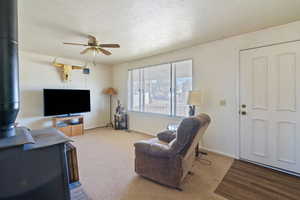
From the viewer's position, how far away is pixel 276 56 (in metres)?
2.44

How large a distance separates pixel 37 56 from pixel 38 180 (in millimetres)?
4124

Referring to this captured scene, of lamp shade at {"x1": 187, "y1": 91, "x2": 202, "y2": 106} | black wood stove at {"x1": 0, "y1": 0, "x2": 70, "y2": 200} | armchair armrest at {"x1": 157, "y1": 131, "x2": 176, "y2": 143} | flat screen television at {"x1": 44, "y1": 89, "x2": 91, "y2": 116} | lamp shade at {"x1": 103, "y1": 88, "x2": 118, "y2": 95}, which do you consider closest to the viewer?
black wood stove at {"x1": 0, "y1": 0, "x2": 70, "y2": 200}

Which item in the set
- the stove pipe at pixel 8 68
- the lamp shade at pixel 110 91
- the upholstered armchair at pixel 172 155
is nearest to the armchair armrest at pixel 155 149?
the upholstered armchair at pixel 172 155

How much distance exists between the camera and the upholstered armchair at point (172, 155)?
6.04 feet

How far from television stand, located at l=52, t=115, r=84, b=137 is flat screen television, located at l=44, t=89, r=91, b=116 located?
18cm

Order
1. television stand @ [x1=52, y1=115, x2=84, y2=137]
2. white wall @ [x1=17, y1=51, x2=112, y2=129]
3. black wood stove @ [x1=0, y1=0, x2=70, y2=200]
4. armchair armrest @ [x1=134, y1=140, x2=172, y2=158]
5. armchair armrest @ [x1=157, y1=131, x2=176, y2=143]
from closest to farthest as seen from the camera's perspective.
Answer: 1. black wood stove @ [x1=0, y1=0, x2=70, y2=200]
2. armchair armrest @ [x1=134, y1=140, x2=172, y2=158]
3. armchair armrest @ [x1=157, y1=131, x2=176, y2=143]
4. white wall @ [x1=17, y1=51, x2=112, y2=129]
5. television stand @ [x1=52, y1=115, x2=84, y2=137]

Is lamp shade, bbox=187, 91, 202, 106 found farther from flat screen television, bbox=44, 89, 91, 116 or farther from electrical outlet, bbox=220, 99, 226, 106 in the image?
flat screen television, bbox=44, 89, 91, 116

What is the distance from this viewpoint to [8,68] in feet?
3.92

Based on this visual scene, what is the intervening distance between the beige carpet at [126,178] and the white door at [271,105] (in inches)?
25.5

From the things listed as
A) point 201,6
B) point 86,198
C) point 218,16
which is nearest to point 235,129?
point 218,16

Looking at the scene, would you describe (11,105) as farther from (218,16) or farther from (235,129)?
(235,129)

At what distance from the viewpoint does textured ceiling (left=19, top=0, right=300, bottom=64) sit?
1840 mm

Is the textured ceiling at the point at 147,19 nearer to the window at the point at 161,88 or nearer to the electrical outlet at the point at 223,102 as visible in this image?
the window at the point at 161,88

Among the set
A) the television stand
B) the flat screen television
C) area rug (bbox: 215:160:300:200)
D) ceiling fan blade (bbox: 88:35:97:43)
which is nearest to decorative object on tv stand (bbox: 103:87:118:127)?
the flat screen television
